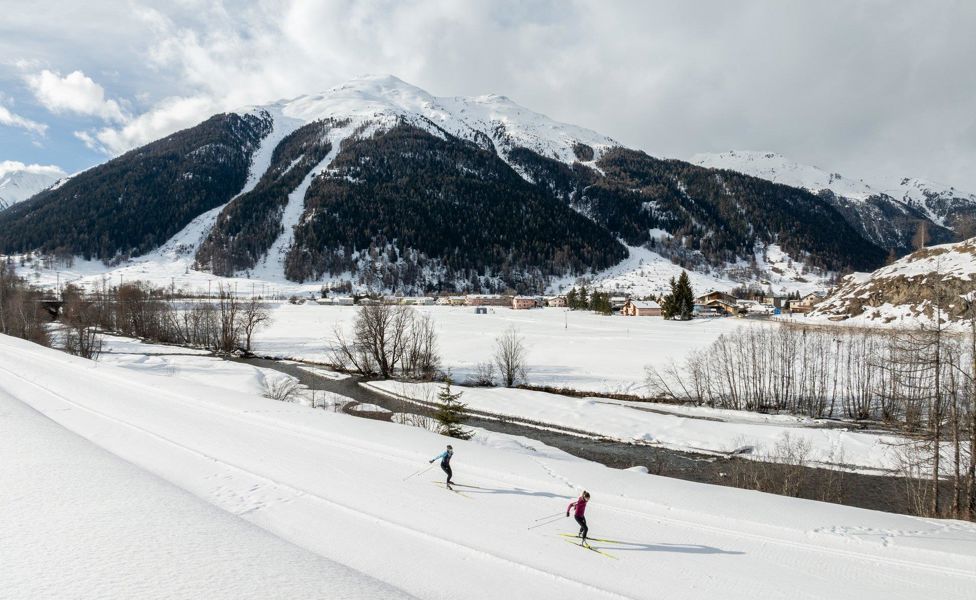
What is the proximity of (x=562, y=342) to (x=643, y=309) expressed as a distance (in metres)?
38.4

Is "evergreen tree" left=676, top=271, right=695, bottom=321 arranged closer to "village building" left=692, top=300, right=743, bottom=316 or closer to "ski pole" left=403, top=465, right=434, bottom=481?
"village building" left=692, top=300, right=743, bottom=316

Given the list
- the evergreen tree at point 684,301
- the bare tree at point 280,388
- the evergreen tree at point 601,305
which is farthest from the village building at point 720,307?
the bare tree at point 280,388

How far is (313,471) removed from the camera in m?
12.3

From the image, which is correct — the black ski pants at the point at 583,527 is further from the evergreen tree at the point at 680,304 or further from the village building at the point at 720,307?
the village building at the point at 720,307

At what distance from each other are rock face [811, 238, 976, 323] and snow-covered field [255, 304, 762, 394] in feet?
35.1

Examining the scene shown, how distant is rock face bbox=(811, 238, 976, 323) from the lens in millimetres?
44844

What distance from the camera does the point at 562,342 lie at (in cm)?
6153

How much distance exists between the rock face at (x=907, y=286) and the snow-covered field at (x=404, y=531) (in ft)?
146

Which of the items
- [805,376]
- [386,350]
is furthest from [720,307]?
[386,350]

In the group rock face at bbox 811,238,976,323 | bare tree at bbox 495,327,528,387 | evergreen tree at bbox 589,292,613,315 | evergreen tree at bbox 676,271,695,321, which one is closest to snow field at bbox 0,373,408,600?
bare tree at bbox 495,327,528,387

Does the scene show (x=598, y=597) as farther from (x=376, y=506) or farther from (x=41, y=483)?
(x=41, y=483)

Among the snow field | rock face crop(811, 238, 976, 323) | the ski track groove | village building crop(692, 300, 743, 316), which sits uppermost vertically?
rock face crop(811, 238, 976, 323)

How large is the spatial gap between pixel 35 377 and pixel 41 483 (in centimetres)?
2070

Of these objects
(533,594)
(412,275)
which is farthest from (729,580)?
(412,275)
